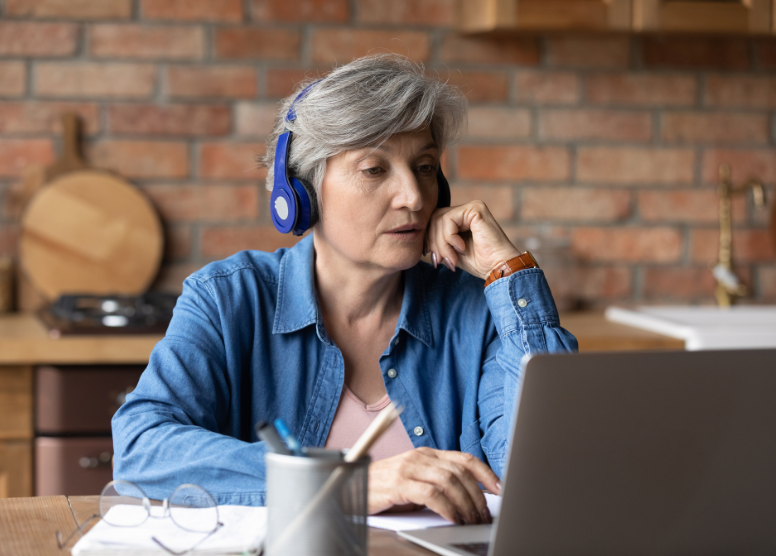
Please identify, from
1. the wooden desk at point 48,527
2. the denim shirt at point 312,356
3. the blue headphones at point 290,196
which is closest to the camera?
the wooden desk at point 48,527

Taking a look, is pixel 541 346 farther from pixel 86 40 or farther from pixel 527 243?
pixel 86 40

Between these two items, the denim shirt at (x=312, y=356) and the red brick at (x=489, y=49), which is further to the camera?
the red brick at (x=489, y=49)

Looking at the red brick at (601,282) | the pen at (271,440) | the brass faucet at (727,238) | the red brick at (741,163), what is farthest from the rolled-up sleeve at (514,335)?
the red brick at (741,163)

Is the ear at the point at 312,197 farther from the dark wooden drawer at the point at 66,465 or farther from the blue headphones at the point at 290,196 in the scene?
the dark wooden drawer at the point at 66,465

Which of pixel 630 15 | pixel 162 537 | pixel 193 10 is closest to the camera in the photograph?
pixel 162 537

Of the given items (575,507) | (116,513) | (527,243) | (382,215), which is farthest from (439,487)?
(527,243)

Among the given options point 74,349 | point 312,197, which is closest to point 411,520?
point 312,197

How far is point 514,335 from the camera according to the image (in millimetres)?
1208

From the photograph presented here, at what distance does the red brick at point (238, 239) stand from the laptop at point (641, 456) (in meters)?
1.70

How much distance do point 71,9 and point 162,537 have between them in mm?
1834

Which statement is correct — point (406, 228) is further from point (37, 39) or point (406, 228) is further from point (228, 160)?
point (37, 39)

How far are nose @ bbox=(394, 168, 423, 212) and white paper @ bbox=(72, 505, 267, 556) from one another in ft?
1.80

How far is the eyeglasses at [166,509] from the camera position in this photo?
0.82 metres

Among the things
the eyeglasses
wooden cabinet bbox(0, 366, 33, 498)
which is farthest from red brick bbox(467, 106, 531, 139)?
the eyeglasses
